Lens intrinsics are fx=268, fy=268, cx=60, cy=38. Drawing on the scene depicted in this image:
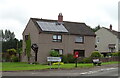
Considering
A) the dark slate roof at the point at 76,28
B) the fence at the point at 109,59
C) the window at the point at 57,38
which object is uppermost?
the dark slate roof at the point at 76,28

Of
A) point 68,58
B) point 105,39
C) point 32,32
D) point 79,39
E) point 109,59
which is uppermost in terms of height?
point 32,32

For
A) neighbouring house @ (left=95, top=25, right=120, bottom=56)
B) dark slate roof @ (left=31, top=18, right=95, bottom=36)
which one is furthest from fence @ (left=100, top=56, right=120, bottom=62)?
neighbouring house @ (left=95, top=25, right=120, bottom=56)

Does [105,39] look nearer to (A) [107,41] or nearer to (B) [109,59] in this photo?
(A) [107,41]

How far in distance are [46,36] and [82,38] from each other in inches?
301

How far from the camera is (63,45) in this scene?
46.0 metres

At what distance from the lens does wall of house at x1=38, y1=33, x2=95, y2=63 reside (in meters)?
43.8

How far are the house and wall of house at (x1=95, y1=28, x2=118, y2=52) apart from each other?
15.5 m

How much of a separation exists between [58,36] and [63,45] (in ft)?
5.91

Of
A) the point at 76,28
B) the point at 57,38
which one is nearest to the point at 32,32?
the point at 57,38

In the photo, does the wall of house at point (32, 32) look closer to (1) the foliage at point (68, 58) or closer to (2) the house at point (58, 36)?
(2) the house at point (58, 36)

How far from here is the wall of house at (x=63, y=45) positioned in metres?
43.8

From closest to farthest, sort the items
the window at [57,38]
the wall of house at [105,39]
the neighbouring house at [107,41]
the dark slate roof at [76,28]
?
the window at [57,38] → the dark slate roof at [76,28] → the neighbouring house at [107,41] → the wall of house at [105,39]

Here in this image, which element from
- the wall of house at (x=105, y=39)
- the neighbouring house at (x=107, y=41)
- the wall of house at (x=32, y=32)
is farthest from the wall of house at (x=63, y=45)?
the wall of house at (x=105, y=39)

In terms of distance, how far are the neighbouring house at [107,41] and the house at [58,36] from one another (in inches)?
605
